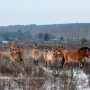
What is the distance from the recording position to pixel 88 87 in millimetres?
20406

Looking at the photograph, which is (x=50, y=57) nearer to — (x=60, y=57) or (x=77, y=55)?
(x=60, y=57)

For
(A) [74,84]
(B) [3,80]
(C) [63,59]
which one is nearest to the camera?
(A) [74,84]

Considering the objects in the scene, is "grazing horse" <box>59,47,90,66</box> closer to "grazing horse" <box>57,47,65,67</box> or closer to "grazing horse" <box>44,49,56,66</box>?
"grazing horse" <box>57,47,65,67</box>

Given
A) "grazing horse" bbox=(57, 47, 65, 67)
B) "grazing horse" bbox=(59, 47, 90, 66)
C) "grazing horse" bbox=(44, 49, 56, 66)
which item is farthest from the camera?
"grazing horse" bbox=(44, 49, 56, 66)

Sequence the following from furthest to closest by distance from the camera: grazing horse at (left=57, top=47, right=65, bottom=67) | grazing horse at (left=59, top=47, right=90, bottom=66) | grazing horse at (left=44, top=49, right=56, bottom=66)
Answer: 1. grazing horse at (left=44, top=49, right=56, bottom=66)
2. grazing horse at (left=59, top=47, right=90, bottom=66)
3. grazing horse at (left=57, top=47, right=65, bottom=67)

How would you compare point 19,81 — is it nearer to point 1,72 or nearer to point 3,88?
point 3,88

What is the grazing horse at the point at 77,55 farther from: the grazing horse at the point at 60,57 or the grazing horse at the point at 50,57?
the grazing horse at the point at 50,57

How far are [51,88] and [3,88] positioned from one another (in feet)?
6.12

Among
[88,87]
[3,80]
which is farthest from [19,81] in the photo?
[88,87]

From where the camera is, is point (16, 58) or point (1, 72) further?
point (16, 58)

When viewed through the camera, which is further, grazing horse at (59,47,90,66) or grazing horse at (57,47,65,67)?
grazing horse at (59,47,90,66)

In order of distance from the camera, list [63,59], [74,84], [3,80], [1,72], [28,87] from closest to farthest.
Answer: [28,87] < [74,84] < [3,80] < [1,72] < [63,59]

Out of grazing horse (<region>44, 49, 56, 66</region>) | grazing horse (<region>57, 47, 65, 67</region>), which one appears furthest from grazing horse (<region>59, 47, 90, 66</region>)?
grazing horse (<region>44, 49, 56, 66</region>)

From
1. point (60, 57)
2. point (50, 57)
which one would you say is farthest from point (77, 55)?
point (50, 57)
